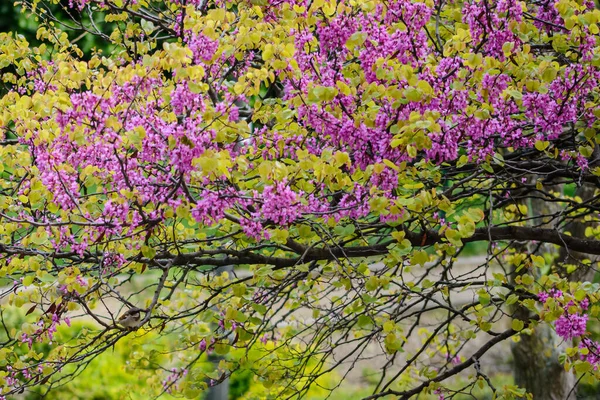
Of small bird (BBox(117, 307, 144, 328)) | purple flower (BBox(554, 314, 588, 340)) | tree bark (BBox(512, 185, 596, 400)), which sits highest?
tree bark (BBox(512, 185, 596, 400))

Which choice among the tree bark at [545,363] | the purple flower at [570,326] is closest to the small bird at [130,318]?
the purple flower at [570,326]

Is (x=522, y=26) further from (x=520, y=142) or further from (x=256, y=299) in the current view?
(x=256, y=299)

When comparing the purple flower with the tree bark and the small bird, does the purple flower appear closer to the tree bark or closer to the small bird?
the small bird

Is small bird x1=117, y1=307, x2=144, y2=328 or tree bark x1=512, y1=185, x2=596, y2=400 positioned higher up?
tree bark x1=512, y1=185, x2=596, y2=400

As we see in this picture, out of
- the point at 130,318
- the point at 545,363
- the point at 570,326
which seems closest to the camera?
the point at 130,318

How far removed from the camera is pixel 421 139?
3148mm

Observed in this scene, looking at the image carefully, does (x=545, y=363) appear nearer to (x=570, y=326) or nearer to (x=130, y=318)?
(x=570, y=326)

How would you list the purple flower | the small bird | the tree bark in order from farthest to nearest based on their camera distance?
the tree bark → the purple flower → the small bird

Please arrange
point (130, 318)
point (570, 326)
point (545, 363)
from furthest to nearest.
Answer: point (545, 363) → point (570, 326) → point (130, 318)

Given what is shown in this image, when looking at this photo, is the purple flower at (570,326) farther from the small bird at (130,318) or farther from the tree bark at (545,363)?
the tree bark at (545,363)

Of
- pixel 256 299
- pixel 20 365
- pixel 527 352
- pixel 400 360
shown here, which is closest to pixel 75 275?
pixel 20 365

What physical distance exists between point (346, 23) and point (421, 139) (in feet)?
2.52

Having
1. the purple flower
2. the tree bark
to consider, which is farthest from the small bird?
the tree bark

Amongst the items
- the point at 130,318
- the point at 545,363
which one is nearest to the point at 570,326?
the point at 130,318
